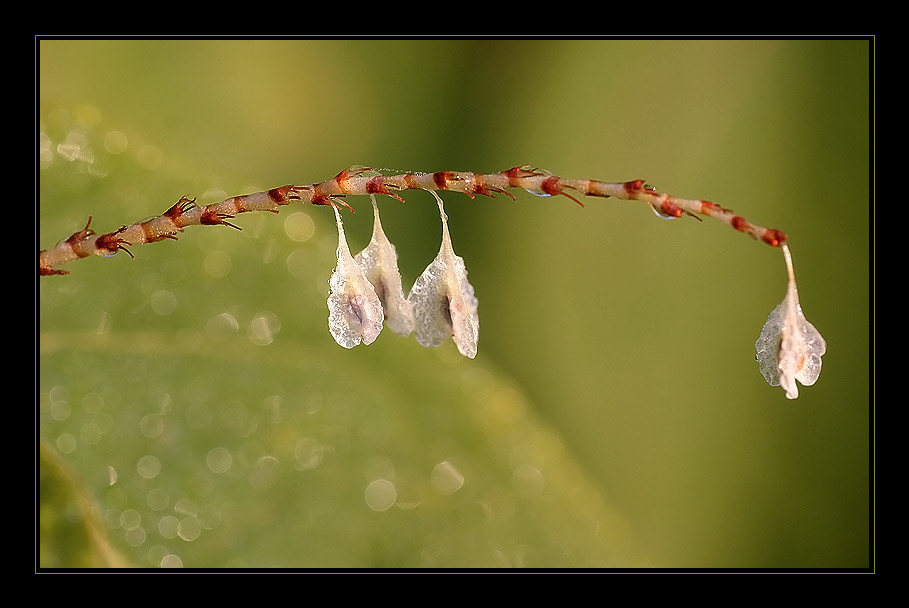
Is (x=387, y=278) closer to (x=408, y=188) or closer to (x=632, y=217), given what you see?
(x=408, y=188)

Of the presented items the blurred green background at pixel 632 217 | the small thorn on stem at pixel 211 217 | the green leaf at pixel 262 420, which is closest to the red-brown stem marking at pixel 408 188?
the small thorn on stem at pixel 211 217

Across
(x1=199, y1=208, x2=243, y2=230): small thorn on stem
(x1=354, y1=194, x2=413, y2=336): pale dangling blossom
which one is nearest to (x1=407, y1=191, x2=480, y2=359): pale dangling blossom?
(x1=354, y1=194, x2=413, y2=336): pale dangling blossom

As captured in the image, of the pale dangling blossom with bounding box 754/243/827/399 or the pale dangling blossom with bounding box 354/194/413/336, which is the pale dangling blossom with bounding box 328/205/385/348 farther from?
the pale dangling blossom with bounding box 754/243/827/399

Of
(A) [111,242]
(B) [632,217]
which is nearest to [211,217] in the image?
(A) [111,242]

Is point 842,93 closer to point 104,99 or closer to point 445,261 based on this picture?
point 445,261

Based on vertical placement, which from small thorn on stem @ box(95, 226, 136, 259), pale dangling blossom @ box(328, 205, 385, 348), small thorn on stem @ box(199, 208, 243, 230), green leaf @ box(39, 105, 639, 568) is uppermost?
small thorn on stem @ box(199, 208, 243, 230)

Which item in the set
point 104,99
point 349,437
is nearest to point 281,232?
point 349,437
